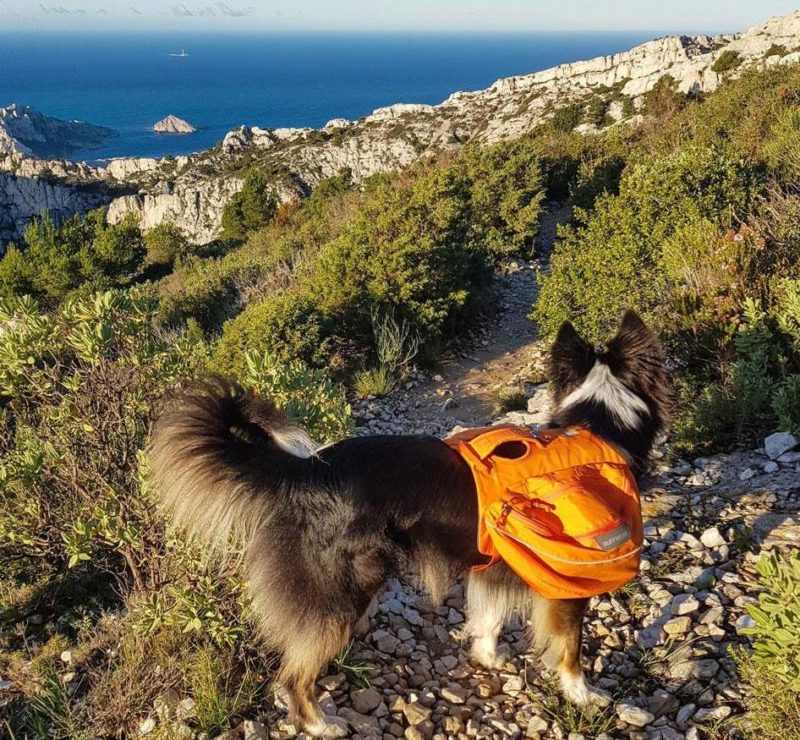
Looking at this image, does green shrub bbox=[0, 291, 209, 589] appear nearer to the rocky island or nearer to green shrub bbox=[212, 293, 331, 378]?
green shrub bbox=[212, 293, 331, 378]

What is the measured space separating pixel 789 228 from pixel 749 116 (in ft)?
35.6

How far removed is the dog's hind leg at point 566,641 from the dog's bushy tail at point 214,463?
1420 millimetres

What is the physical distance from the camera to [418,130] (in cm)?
5009

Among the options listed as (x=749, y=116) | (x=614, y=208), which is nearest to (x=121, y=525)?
(x=614, y=208)

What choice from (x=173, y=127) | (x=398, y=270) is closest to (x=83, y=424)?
(x=398, y=270)

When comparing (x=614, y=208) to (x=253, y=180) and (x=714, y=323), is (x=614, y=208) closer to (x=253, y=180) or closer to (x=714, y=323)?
(x=714, y=323)

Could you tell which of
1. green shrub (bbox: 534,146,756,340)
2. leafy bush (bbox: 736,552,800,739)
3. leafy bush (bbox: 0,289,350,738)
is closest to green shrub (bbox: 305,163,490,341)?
green shrub (bbox: 534,146,756,340)

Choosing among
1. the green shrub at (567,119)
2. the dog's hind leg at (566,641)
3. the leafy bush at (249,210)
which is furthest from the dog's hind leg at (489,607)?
the leafy bush at (249,210)

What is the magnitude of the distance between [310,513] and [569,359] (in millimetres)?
1554

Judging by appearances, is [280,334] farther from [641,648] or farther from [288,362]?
[641,648]

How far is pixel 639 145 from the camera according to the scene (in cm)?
1789

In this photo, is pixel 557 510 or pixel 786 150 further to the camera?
pixel 786 150

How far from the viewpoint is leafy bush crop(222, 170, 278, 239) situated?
37.8 meters

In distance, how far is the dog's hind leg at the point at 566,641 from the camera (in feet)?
9.46
